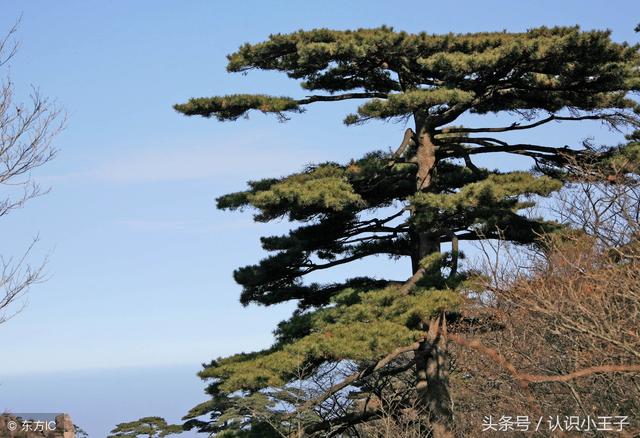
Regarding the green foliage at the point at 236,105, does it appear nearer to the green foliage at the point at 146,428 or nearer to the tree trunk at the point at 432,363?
the tree trunk at the point at 432,363

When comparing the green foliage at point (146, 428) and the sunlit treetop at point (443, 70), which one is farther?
the green foliage at point (146, 428)

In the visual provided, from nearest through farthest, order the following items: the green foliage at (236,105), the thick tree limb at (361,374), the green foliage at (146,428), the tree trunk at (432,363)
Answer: the thick tree limb at (361,374) → the tree trunk at (432,363) → the green foliage at (236,105) → the green foliage at (146,428)

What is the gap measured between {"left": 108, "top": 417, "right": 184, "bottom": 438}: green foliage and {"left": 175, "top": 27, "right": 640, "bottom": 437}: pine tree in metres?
16.5

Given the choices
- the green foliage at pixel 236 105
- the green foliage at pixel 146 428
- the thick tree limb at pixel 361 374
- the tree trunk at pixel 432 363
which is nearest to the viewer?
the thick tree limb at pixel 361 374

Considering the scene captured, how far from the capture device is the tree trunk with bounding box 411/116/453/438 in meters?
16.8

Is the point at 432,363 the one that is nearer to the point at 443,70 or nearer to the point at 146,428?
the point at 443,70

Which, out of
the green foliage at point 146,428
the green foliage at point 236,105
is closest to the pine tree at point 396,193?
the green foliage at point 236,105

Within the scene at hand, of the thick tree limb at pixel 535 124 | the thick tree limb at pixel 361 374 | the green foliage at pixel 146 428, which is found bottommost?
the thick tree limb at pixel 361 374

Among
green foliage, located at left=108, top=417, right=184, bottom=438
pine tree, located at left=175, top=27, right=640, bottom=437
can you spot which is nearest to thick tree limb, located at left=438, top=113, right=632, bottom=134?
pine tree, located at left=175, top=27, right=640, bottom=437

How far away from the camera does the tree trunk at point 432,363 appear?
16.8 m

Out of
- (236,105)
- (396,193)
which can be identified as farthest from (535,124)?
(236,105)

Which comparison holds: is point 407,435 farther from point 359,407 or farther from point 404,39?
point 404,39

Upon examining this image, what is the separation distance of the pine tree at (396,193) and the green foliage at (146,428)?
1650cm

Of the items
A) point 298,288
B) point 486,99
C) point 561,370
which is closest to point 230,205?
point 298,288
